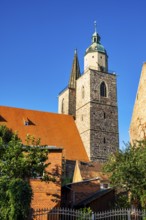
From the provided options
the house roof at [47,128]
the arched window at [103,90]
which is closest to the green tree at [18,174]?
the house roof at [47,128]

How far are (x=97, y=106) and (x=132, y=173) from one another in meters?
28.2

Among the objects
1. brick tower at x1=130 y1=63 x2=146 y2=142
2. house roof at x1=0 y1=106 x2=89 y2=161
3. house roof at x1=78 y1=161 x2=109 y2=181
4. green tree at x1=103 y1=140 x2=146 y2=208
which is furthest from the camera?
house roof at x1=0 y1=106 x2=89 y2=161

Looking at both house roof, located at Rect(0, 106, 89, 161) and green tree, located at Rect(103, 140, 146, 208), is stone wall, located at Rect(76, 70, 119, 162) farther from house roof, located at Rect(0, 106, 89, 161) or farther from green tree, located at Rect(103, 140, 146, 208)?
green tree, located at Rect(103, 140, 146, 208)

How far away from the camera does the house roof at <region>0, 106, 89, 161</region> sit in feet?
141

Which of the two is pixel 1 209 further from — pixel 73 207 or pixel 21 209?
pixel 73 207

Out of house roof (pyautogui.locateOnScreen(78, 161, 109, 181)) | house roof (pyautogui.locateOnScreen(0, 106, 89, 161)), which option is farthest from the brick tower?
house roof (pyautogui.locateOnScreen(0, 106, 89, 161))

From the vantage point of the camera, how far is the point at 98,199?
22.5 meters

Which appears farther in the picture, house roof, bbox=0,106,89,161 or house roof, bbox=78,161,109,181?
house roof, bbox=0,106,89,161

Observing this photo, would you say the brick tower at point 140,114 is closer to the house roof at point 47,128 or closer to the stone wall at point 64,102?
the house roof at point 47,128

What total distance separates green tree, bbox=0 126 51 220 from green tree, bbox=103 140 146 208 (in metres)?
3.90

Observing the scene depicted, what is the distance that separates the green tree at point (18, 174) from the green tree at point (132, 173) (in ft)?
12.8

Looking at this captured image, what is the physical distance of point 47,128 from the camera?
4481 centimetres

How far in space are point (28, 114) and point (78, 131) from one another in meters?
6.88

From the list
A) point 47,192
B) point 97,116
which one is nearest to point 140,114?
point 47,192
